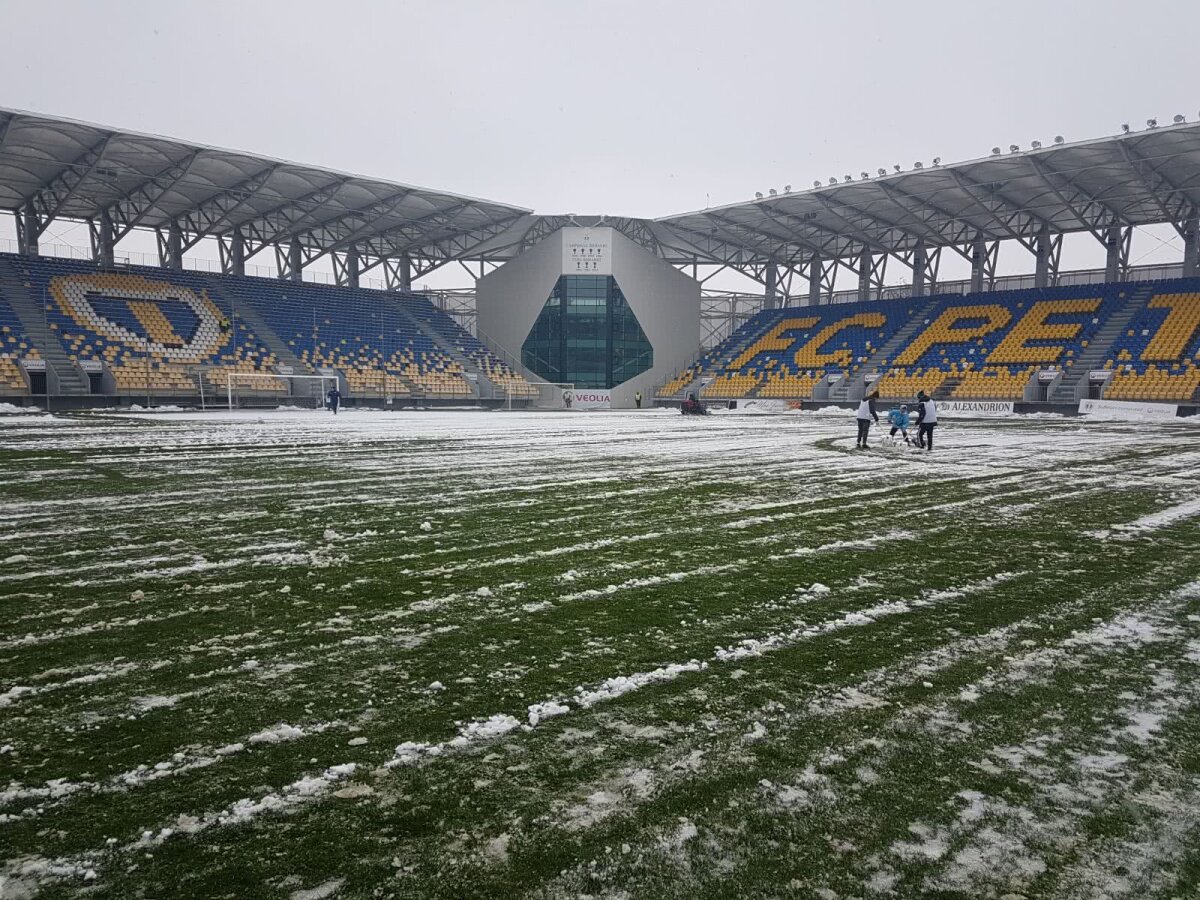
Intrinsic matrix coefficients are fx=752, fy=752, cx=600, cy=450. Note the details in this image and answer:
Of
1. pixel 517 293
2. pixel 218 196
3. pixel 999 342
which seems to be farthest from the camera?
pixel 517 293

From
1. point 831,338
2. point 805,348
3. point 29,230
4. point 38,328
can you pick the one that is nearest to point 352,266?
point 29,230

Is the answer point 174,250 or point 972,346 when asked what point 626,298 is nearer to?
point 972,346

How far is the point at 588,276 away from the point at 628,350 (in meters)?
5.82

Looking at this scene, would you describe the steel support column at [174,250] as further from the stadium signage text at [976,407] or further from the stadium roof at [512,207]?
the stadium signage text at [976,407]

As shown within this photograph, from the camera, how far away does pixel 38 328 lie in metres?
35.2

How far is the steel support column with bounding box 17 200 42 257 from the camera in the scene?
130 ft

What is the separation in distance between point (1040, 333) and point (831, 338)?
1217cm

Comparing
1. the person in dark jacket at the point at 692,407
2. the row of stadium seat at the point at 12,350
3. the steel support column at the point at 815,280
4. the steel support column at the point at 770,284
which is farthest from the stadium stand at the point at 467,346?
the row of stadium seat at the point at 12,350

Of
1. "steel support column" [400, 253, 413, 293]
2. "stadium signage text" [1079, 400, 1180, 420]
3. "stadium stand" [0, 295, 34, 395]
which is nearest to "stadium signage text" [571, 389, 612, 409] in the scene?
"steel support column" [400, 253, 413, 293]

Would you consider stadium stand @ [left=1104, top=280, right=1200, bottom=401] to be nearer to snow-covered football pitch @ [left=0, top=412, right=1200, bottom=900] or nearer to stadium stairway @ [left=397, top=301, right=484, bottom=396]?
snow-covered football pitch @ [left=0, top=412, right=1200, bottom=900]

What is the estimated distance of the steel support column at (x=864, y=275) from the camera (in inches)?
2053

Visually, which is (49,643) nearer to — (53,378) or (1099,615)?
(1099,615)

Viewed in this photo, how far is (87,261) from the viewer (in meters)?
41.7

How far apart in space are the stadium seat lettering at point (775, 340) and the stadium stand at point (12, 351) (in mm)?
38968
